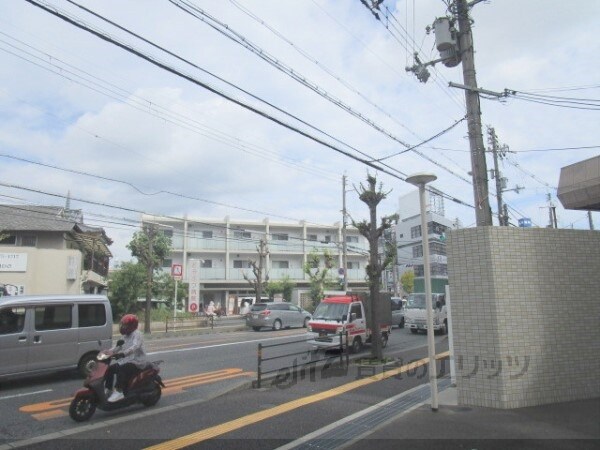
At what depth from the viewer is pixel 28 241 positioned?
83.0 feet

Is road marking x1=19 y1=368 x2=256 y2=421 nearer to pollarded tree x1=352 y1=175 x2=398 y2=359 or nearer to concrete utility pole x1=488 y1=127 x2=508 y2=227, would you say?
pollarded tree x1=352 y1=175 x2=398 y2=359

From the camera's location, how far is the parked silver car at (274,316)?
82.1 ft

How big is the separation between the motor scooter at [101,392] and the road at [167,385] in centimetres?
18

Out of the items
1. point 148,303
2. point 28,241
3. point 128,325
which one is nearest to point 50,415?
point 128,325

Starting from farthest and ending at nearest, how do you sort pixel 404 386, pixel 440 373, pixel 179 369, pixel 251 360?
pixel 251 360 < pixel 179 369 < pixel 440 373 < pixel 404 386

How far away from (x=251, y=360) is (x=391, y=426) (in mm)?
8109

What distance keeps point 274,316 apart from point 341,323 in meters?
11.0

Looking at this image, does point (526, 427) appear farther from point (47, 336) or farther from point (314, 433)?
point (47, 336)

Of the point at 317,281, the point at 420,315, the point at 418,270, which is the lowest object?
the point at 420,315

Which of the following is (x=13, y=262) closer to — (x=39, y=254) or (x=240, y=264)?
(x=39, y=254)

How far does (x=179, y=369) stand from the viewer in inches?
473

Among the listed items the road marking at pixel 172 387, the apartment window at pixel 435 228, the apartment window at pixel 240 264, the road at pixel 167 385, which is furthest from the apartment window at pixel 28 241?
the apartment window at pixel 435 228

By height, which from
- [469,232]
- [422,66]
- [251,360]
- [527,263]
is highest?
[422,66]

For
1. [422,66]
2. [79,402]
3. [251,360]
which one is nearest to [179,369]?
[251,360]
